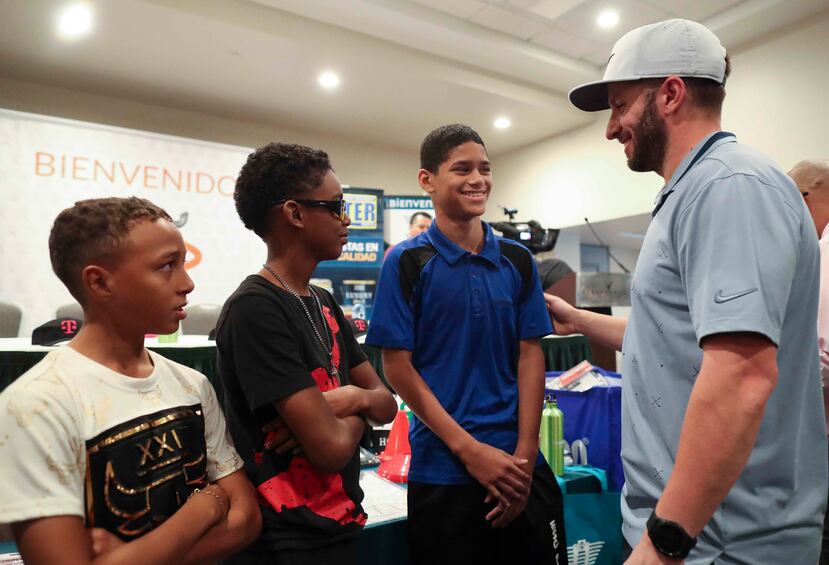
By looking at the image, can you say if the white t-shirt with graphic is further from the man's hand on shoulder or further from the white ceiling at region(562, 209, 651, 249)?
the white ceiling at region(562, 209, 651, 249)

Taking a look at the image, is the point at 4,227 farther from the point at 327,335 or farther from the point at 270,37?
the point at 327,335

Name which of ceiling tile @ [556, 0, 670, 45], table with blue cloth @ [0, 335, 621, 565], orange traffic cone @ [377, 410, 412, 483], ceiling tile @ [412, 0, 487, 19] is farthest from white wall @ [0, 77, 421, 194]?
orange traffic cone @ [377, 410, 412, 483]

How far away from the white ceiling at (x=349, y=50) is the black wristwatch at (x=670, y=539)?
461cm

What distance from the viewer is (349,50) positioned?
497 cm

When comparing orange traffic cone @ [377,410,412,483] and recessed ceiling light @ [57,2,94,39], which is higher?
recessed ceiling light @ [57,2,94,39]

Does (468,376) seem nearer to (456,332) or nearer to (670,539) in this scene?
(456,332)

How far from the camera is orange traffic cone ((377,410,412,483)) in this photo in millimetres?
1987

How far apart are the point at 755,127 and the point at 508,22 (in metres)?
2.46

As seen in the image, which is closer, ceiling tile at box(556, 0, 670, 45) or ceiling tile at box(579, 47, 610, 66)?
ceiling tile at box(556, 0, 670, 45)

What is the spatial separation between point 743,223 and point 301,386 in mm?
770

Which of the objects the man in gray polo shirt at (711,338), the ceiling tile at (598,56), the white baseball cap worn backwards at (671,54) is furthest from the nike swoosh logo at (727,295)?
the ceiling tile at (598,56)

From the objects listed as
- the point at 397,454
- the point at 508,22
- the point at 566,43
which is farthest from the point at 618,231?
the point at 397,454

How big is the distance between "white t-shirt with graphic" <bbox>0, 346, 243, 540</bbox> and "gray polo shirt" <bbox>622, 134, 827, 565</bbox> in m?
0.77

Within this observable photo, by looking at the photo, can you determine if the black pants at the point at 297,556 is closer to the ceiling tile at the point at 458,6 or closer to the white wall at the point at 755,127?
the ceiling tile at the point at 458,6
